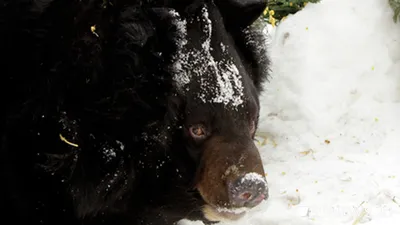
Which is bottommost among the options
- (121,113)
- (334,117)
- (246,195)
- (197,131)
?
(334,117)

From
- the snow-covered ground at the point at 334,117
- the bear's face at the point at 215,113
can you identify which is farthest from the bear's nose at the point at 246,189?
the snow-covered ground at the point at 334,117

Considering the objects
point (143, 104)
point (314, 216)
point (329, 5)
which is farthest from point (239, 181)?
point (329, 5)

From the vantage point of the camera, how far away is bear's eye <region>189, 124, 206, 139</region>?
8.09 feet

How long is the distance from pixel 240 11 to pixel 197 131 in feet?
2.04

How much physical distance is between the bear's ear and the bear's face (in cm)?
6

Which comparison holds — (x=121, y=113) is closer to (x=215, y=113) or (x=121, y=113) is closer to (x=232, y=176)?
(x=215, y=113)

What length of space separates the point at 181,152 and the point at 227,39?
1.82ft

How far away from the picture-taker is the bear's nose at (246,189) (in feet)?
7.87

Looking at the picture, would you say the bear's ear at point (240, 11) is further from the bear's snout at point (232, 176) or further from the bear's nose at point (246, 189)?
the bear's nose at point (246, 189)

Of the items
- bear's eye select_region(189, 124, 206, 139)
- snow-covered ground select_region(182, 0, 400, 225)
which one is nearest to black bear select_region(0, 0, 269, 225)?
bear's eye select_region(189, 124, 206, 139)

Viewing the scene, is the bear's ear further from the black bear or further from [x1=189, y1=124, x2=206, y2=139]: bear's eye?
[x1=189, y1=124, x2=206, y2=139]: bear's eye

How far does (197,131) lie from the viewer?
2.48m

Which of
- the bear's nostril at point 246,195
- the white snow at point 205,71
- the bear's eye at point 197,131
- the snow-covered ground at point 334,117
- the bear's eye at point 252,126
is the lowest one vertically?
the snow-covered ground at point 334,117

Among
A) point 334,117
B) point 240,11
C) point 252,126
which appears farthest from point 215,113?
point 334,117
